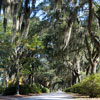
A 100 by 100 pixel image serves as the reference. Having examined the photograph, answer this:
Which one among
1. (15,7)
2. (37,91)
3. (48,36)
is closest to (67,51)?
(48,36)

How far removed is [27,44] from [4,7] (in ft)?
41.6

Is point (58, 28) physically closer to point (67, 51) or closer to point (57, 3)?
point (67, 51)

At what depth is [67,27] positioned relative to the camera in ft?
43.7

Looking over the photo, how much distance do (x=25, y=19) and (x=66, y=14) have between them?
17.8ft

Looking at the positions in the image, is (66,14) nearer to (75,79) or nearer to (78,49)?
(78,49)

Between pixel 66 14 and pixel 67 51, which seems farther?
pixel 67 51

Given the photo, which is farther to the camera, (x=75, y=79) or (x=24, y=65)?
(x=75, y=79)

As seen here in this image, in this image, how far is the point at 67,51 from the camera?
2062 cm

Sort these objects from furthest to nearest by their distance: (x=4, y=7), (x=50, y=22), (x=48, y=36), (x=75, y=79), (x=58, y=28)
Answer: (x=75, y=79) < (x=48, y=36) < (x=58, y=28) < (x=50, y=22) < (x=4, y=7)

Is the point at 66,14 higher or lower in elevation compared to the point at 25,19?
higher

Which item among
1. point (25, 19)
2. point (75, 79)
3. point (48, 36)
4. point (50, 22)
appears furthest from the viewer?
point (75, 79)

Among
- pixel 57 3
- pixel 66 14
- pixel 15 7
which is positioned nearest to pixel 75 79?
pixel 66 14

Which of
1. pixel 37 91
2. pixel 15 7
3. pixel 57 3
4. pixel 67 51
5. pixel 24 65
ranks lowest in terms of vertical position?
pixel 37 91

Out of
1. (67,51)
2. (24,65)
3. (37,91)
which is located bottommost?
(37,91)
